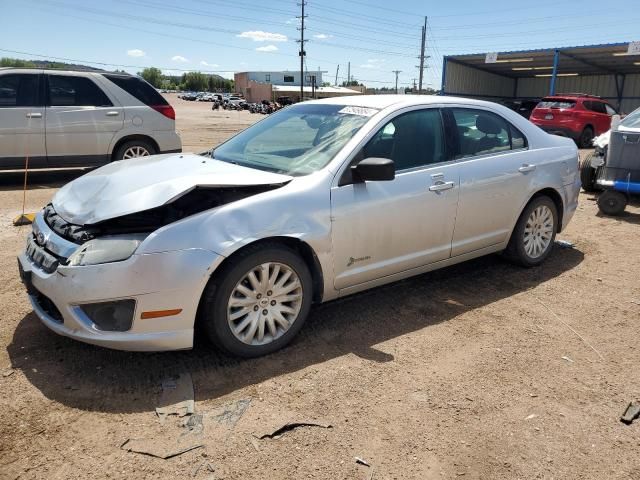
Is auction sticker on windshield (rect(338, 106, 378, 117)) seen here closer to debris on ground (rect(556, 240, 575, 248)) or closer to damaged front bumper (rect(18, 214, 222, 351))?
damaged front bumper (rect(18, 214, 222, 351))

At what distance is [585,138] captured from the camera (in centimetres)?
1809

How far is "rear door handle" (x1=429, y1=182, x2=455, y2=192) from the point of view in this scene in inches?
157

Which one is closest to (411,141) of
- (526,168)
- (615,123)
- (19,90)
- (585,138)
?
(526,168)

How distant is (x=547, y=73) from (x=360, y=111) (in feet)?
117

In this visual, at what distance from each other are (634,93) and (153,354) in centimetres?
3815

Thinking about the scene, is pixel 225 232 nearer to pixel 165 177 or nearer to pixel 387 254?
pixel 165 177

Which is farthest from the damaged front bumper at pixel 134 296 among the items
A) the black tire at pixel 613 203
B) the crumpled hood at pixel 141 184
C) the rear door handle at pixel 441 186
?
the black tire at pixel 613 203

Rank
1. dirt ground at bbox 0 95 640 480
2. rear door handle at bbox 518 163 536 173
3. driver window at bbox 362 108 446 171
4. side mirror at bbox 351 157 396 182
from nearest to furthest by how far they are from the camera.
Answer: dirt ground at bbox 0 95 640 480
side mirror at bbox 351 157 396 182
driver window at bbox 362 108 446 171
rear door handle at bbox 518 163 536 173

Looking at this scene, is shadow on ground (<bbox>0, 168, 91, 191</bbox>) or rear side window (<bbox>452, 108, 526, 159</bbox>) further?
shadow on ground (<bbox>0, 168, 91, 191</bbox>)

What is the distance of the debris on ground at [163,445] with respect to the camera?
2.47 m

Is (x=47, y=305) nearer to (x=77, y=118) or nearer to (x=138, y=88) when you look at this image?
(x=77, y=118)

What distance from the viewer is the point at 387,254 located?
12.5ft

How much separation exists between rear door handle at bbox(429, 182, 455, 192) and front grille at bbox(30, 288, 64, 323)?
2.67 metres

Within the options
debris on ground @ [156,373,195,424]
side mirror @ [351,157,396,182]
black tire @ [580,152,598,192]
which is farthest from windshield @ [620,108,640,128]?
debris on ground @ [156,373,195,424]
